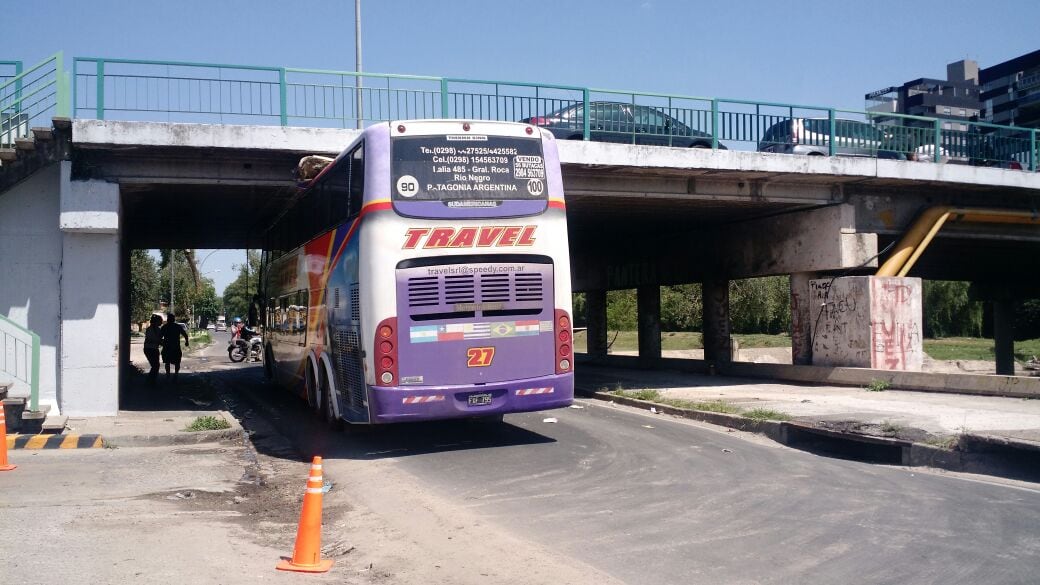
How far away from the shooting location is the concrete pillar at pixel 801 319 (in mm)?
22266

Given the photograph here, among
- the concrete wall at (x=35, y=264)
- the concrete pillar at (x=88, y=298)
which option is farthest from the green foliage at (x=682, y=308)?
the concrete wall at (x=35, y=264)

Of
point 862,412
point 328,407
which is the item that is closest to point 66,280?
point 328,407

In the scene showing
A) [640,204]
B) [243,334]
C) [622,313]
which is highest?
[640,204]

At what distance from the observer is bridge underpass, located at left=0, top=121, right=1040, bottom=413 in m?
15.5

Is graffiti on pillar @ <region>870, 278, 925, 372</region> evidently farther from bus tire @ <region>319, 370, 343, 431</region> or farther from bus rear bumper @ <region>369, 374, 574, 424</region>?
bus tire @ <region>319, 370, 343, 431</region>

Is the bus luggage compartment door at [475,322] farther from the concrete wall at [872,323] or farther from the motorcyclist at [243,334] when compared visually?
the motorcyclist at [243,334]

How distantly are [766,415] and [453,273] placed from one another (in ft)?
19.7

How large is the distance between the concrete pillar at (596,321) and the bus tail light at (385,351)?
24897 mm

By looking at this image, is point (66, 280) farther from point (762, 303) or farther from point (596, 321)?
point (762, 303)

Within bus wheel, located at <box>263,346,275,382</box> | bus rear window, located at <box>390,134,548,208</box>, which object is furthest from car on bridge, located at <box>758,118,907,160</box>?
bus wheel, located at <box>263,346,275,382</box>

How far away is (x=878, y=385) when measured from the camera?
18.7 meters

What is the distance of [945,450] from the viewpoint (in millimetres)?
10781

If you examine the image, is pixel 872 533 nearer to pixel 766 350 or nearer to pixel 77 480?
pixel 77 480

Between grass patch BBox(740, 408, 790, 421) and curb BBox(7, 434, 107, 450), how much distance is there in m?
9.93
